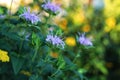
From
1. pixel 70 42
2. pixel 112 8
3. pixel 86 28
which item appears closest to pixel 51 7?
pixel 70 42

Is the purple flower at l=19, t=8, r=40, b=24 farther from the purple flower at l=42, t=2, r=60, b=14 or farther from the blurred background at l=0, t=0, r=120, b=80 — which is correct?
the blurred background at l=0, t=0, r=120, b=80

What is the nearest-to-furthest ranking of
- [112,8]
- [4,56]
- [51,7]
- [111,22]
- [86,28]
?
[4,56], [51,7], [86,28], [111,22], [112,8]

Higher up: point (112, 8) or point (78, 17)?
point (112, 8)

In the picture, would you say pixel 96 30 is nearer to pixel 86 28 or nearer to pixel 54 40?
pixel 86 28

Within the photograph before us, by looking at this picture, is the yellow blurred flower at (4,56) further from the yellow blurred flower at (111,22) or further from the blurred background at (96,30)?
the yellow blurred flower at (111,22)

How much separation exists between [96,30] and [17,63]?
270 centimetres

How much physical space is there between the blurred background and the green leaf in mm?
2276

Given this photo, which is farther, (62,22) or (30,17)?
(62,22)

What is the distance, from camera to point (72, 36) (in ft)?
14.8

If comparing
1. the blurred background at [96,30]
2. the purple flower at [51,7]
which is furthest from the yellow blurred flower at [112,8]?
the purple flower at [51,7]

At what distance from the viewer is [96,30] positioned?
186 inches

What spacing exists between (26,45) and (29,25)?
19 centimetres

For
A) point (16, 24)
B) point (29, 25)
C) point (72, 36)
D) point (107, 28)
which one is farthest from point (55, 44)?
point (107, 28)

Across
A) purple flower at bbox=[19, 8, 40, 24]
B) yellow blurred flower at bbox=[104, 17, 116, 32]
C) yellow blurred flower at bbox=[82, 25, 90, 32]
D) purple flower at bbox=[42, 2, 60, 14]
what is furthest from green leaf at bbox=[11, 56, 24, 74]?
yellow blurred flower at bbox=[104, 17, 116, 32]
